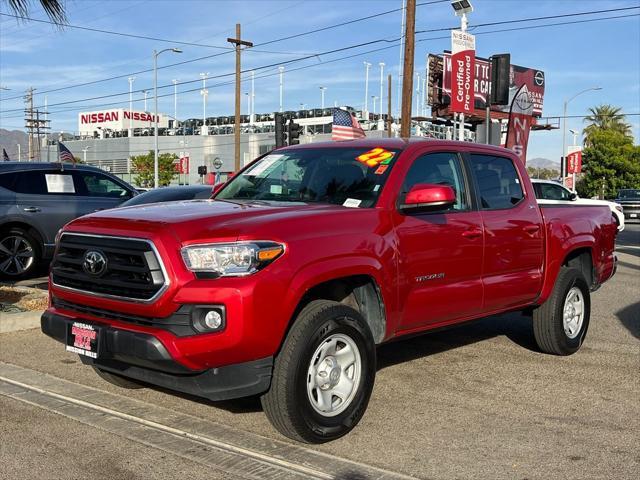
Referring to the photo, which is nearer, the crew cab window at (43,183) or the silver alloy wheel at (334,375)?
the silver alloy wheel at (334,375)

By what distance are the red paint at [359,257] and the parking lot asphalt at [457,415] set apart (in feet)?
2.04

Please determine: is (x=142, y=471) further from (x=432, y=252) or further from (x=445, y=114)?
(x=445, y=114)

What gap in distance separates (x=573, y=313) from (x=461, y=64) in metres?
13.0

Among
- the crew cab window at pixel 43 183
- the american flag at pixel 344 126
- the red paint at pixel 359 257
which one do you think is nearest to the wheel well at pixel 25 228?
the crew cab window at pixel 43 183

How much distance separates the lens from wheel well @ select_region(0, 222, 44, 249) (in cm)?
1072

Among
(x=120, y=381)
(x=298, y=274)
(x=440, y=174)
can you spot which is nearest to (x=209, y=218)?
(x=298, y=274)

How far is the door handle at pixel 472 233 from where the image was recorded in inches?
215

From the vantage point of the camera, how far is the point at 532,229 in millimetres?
6227

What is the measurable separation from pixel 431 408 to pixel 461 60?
15.1 m

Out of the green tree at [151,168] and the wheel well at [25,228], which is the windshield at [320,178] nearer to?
the wheel well at [25,228]

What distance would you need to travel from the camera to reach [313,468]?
3.99m

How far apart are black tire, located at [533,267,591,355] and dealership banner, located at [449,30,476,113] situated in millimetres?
12784

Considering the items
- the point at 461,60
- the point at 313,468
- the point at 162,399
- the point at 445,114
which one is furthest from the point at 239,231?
the point at 445,114

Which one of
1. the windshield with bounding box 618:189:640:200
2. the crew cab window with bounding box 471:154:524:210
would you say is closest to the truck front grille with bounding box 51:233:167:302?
the crew cab window with bounding box 471:154:524:210
